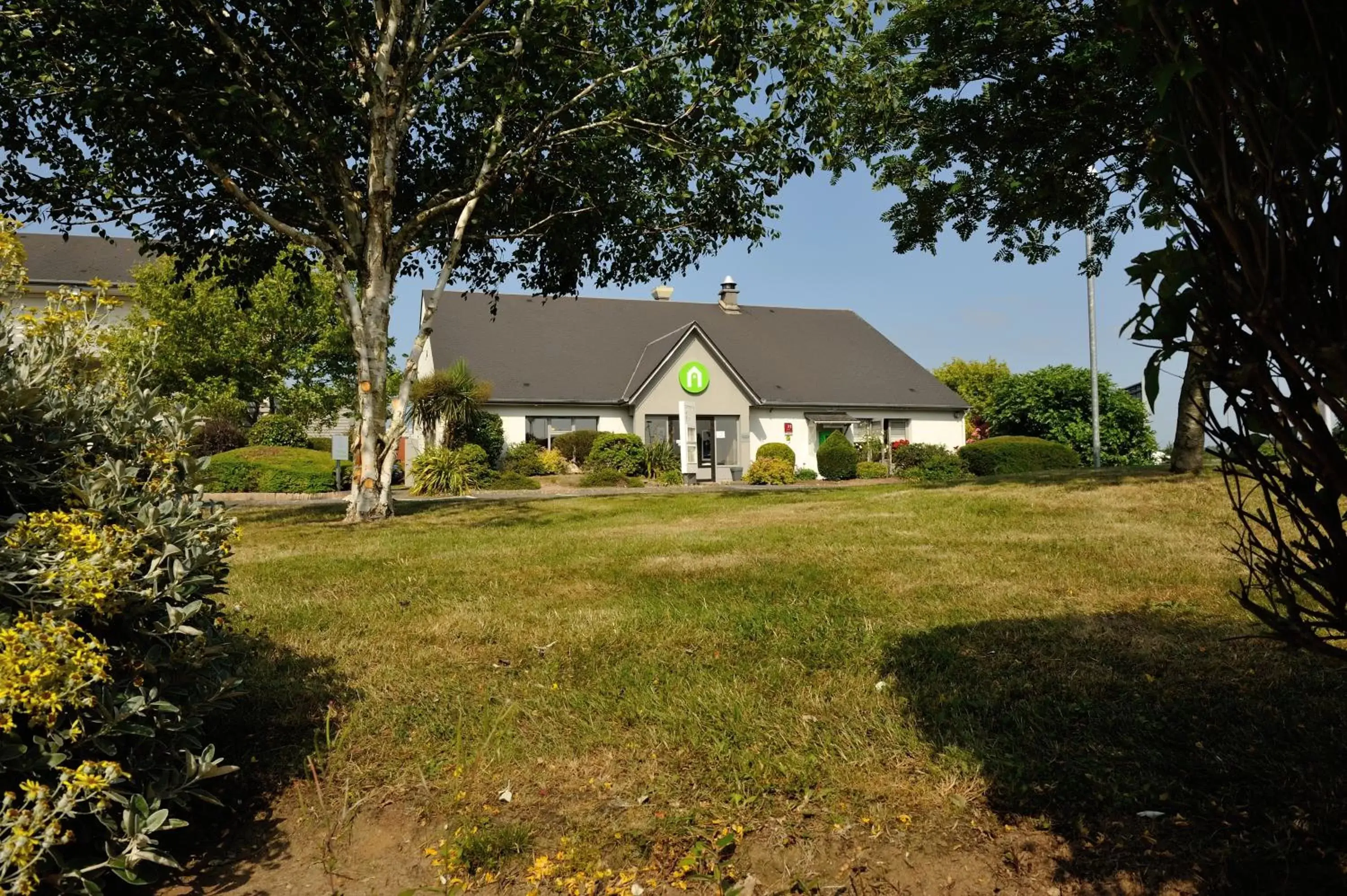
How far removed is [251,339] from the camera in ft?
116

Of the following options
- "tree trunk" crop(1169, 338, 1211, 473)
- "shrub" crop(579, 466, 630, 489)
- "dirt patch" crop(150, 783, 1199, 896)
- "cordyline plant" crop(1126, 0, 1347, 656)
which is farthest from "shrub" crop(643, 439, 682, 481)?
"cordyline plant" crop(1126, 0, 1347, 656)

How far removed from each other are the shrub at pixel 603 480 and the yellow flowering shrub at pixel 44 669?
70.9 ft

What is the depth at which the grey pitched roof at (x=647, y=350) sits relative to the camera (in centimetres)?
3052

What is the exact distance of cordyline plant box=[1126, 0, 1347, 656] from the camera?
5.65 ft

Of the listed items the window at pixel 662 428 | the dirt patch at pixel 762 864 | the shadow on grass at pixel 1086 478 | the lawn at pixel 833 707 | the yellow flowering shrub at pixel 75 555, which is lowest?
the dirt patch at pixel 762 864

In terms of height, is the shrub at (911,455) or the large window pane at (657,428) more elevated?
the large window pane at (657,428)

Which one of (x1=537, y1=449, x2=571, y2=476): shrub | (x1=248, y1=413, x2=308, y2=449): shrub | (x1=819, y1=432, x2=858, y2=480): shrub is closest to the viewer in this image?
(x1=537, y1=449, x2=571, y2=476): shrub

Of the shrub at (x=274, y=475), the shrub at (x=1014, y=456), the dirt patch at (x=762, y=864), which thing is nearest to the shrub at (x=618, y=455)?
the shrub at (x=274, y=475)

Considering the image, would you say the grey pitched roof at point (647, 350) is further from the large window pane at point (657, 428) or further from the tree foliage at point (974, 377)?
the tree foliage at point (974, 377)

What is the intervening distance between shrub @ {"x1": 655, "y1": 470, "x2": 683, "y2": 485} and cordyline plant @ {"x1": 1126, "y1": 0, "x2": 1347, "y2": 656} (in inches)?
943

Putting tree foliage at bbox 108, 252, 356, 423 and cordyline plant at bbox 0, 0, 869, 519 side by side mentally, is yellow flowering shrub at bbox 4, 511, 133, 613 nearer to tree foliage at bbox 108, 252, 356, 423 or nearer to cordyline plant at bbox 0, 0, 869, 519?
cordyline plant at bbox 0, 0, 869, 519

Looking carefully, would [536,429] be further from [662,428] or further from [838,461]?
[838,461]

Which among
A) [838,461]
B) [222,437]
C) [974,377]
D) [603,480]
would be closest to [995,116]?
[603,480]

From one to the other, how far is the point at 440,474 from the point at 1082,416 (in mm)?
23712
